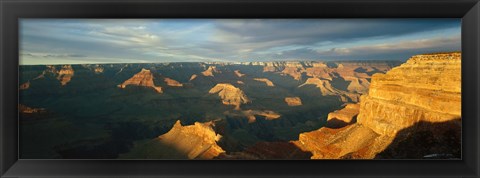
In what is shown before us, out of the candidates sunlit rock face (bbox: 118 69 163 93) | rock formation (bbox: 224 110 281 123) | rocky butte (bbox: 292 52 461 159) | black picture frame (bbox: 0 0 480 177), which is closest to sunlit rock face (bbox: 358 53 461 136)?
rocky butte (bbox: 292 52 461 159)

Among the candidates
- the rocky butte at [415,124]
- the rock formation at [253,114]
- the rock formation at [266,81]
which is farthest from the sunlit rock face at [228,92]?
the rocky butte at [415,124]

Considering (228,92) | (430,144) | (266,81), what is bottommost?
(430,144)

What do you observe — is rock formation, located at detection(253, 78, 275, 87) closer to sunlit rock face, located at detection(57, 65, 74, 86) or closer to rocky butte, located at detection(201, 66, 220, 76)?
rocky butte, located at detection(201, 66, 220, 76)

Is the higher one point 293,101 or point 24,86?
point 24,86

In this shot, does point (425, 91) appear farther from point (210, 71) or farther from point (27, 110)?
point (27, 110)

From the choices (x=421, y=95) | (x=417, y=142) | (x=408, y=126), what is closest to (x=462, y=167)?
(x=417, y=142)

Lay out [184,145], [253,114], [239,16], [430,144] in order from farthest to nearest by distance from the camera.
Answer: [253,114]
[184,145]
[430,144]
[239,16]

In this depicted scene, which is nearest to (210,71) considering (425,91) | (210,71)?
(210,71)
